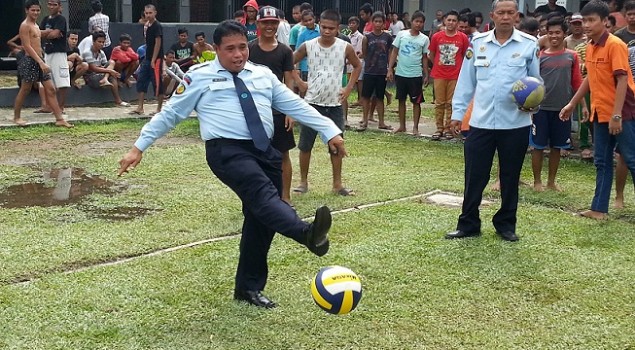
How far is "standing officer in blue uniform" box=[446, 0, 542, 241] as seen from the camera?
273 inches

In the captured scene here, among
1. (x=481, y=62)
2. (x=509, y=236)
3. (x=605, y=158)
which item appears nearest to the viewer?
(x=481, y=62)

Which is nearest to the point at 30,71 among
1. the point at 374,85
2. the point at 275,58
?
the point at 374,85

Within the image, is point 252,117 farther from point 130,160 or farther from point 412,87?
point 412,87

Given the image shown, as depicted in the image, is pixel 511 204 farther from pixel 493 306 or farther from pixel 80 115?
pixel 80 115

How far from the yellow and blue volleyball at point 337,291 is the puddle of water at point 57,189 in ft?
14.6


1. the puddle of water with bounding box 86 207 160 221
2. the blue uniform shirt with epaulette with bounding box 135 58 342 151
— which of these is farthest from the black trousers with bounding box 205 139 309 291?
the puddle of water with bounding box 86 207 160 221

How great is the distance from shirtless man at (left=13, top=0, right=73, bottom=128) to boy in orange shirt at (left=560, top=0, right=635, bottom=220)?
814cm

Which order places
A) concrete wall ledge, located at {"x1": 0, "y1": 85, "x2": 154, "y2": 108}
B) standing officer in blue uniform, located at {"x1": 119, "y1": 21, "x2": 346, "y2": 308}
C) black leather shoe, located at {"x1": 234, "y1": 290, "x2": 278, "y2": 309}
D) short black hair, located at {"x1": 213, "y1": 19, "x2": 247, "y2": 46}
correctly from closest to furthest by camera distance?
1. standing officer in blue uniform, located at {"x1": 119, "y1": 21, "x2": 346, "y2": 308}
2. short black hair, located at {"x1": 213, "y1": 19, "x2": 247, "y2": 46}
3. black leather shoe, located at {"x1": 234, "y1": 290, "x2": 278, "y2": 309}
4. concrete wall ledge, located at {"x1": 0, "y1": 85, "x2": 154, "y2": 108}

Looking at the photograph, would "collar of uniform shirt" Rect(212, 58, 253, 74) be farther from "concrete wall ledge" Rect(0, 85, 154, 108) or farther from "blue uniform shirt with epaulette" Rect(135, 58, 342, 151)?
"concrete wall ledge" Rect(0, 85, 154, 108)

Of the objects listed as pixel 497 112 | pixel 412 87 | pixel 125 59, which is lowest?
pixel 412 87

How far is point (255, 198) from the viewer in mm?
5125

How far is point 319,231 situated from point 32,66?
971cm

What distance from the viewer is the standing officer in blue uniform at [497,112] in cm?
693

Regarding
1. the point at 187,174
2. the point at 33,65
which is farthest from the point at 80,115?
the point at 187,174
